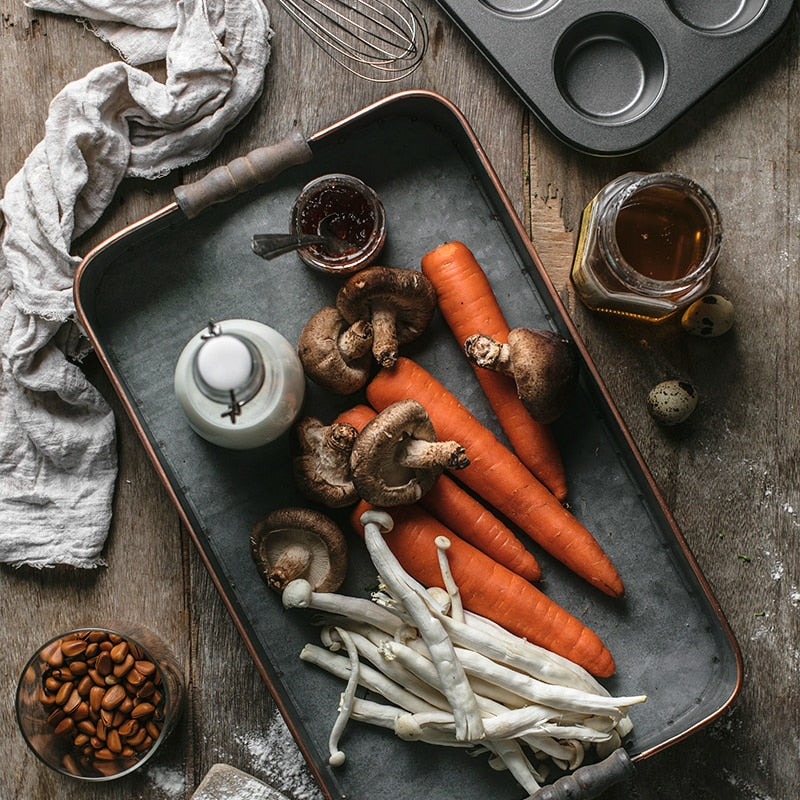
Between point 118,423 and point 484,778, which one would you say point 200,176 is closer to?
point 118,423

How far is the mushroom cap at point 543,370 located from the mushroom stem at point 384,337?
0.27 meters

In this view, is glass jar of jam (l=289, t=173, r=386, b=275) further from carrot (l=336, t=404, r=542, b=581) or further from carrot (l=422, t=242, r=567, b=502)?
carrot (l=336, t=404, r=542, b=581)

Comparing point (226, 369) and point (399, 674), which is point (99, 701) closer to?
point (399, 674)

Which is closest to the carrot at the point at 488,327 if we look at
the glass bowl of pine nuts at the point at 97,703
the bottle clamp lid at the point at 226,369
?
the bottle clamp lid at the point at 226,369

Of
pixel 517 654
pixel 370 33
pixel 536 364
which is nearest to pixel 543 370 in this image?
pixel 536 364

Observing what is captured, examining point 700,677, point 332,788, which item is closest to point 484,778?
point 332,788

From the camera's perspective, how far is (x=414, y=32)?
6.44ft

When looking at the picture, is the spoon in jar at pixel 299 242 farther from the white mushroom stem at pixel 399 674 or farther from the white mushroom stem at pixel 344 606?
the white mushroom stem at pixel 399 674

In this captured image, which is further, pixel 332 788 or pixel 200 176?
pixel 200 176

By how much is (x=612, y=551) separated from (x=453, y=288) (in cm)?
72

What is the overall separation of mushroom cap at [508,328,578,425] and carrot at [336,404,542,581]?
275mm

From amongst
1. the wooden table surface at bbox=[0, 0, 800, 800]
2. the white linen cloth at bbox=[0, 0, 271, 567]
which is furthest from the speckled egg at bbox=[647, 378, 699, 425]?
the white linen cloth at bbox=[0, 0, 271, 567]

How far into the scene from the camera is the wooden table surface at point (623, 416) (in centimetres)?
193

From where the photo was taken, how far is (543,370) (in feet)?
5.59
